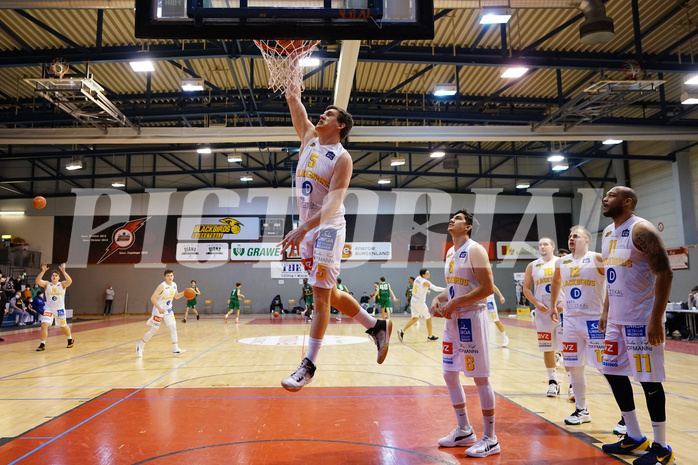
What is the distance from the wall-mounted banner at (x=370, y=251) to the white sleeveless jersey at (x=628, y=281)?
22921 millimetres

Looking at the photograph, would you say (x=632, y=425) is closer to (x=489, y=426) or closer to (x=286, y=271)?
(x=489, y=426)

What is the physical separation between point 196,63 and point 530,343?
13364 mm

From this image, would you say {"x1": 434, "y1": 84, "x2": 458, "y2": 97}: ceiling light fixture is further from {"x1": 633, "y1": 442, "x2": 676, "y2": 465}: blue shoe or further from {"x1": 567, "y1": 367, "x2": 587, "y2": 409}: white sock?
{"x1": 633, "y1": 442, "x2": 676, "y2": 465}: blue shoe

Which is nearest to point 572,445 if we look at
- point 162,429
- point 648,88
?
point 162,429

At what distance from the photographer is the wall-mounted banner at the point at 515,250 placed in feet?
93.7

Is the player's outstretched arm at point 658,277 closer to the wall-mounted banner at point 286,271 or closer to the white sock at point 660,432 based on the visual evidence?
the white sock at point 660,432

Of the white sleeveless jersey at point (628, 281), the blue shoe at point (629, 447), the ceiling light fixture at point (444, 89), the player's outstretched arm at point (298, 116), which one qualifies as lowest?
the blue shoe at point (629, 447)

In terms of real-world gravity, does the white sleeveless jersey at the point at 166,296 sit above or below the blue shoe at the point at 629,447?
above

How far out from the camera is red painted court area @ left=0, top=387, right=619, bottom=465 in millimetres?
4129

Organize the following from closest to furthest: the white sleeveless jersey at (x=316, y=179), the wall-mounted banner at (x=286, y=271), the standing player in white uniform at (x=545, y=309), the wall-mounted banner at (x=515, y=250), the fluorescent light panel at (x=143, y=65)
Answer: the white sleeveless jersey at (x=316, y=179) → the standing player in white uniform at (x=545, y=309) → the fluorescent light panel at (x=143, y=65) → the wall-mounted banner at (x=286, y=271) → the wall-mounted banner at (x=515, y=250)

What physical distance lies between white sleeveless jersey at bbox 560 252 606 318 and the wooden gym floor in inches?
51.4

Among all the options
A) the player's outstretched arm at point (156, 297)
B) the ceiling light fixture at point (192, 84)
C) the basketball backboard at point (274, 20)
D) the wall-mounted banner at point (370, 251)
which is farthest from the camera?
the wall-mounted banner at point (370, 251)

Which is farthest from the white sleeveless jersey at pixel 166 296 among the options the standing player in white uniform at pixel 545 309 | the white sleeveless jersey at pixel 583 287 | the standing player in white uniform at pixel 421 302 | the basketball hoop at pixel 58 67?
the white sleeveless jersey at pixel 583 287

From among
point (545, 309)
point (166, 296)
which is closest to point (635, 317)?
point (545, 309)
